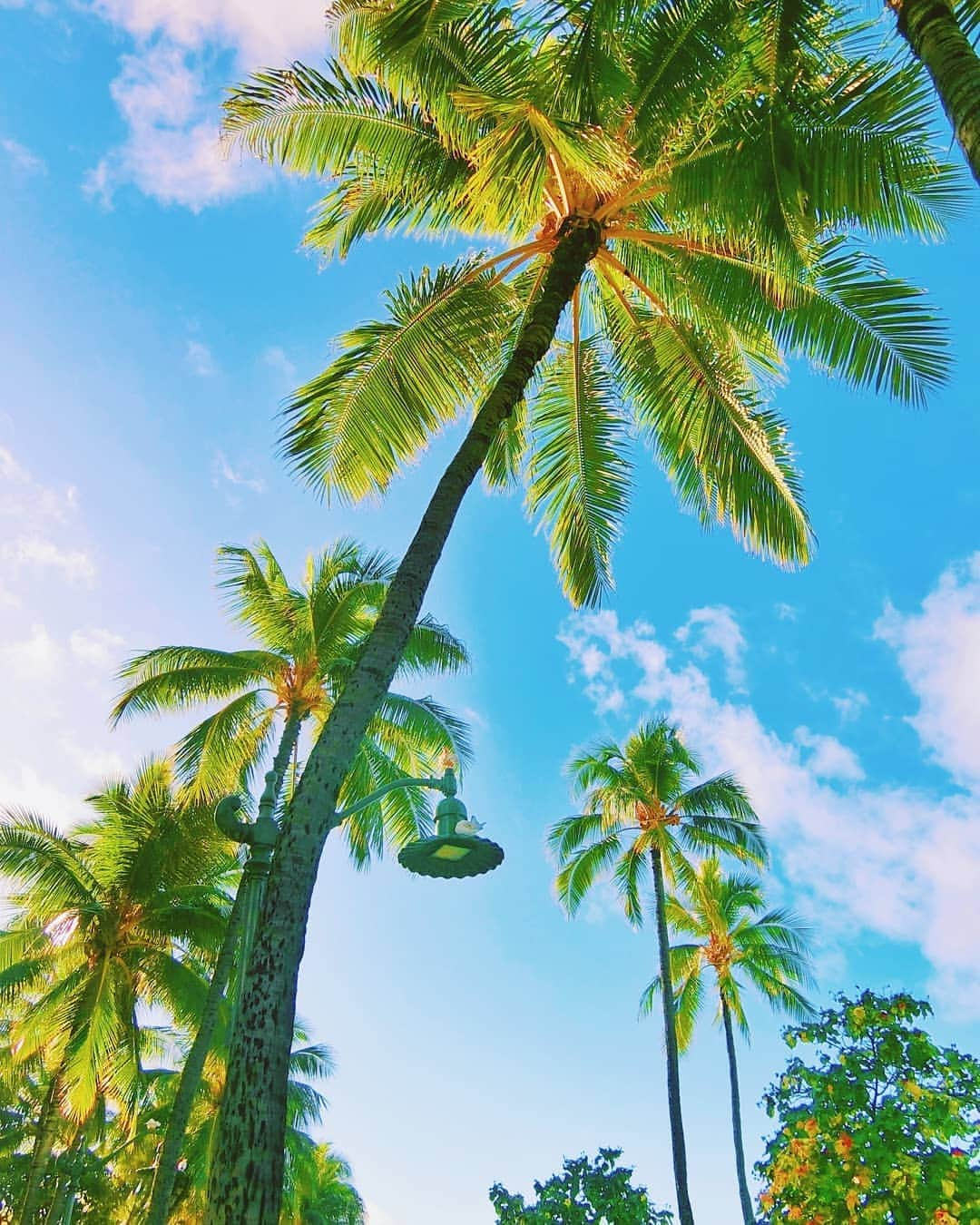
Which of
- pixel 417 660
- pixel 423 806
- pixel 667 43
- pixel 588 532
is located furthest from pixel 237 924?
pixel 667 43

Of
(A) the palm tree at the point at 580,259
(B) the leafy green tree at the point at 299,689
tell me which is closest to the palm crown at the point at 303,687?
(B) the leafy green tree at the point at 299,689

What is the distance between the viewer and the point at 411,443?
902cm

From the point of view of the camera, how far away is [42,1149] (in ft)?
51.4

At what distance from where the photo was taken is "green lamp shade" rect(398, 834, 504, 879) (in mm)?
5168

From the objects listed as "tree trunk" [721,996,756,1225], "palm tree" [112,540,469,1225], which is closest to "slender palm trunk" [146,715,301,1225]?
"palm tree" [112,540,469,1225]

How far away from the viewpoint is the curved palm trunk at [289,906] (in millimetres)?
4238

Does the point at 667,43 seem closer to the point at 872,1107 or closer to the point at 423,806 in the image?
the point at 872,1107

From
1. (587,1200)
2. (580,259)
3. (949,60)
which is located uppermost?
(580,259)

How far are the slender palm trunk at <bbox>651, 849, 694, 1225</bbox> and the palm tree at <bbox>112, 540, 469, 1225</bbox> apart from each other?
6.72m

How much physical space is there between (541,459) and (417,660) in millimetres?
5509

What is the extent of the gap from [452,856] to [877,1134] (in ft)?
19.1

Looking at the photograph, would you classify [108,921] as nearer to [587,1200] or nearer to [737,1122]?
[587,1200]

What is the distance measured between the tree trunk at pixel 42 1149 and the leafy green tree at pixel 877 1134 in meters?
13.2

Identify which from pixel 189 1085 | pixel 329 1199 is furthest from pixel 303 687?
pixel 329 1199
